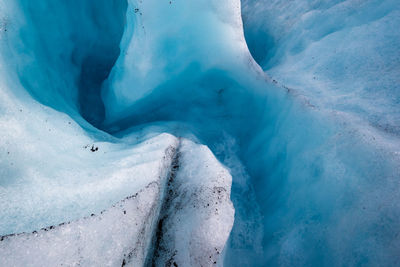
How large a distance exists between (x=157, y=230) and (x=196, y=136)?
1092mm

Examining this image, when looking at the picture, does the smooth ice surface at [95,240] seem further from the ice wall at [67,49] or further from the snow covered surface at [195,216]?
the ice wall at [67,49]

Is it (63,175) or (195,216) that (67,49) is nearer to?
(63,175)

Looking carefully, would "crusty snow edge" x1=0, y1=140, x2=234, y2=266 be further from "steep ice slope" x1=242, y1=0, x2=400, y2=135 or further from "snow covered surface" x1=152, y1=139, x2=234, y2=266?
"steep ice slope" x1=242, y1=0, x2=400, y2=135

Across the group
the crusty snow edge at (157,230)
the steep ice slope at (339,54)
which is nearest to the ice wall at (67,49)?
the crusty snow edge at (157,230)

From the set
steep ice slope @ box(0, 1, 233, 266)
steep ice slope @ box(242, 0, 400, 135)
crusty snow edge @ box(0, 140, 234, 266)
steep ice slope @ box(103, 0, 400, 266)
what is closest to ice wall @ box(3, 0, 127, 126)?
steep ice slope @ box(0, 1, 233, 266)

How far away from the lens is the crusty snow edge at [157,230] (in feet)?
4.01

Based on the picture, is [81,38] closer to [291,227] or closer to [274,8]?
[274,8]

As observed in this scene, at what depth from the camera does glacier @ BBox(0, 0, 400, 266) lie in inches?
58.1

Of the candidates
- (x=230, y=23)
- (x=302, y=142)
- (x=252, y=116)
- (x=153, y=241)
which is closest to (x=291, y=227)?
(x=302, y=142)

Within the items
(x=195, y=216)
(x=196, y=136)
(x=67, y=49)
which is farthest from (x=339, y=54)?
(x=67, y=49)

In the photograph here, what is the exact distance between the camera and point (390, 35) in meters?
2.44

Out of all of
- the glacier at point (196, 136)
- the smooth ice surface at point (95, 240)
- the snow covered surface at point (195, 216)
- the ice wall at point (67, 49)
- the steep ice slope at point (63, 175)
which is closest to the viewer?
the smooth ice surface at point (95, 240)

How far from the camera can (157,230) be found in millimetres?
1804

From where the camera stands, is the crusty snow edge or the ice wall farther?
the ice wall
